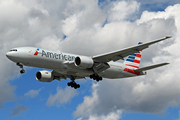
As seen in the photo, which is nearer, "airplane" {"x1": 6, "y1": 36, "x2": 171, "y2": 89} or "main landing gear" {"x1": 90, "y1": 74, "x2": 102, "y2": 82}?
"airplane" {"x1": 6, "y1": 36, "x2": 171, "y2": 89}

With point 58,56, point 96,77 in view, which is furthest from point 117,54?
point 58,56

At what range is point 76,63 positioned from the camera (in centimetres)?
3756

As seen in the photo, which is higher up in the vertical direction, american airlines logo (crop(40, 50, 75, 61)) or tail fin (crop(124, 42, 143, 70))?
tail fin (crop(124, 42, 143, 70))

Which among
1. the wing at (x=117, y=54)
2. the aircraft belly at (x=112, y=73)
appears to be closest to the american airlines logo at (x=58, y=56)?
the wing at (x=117, y=54)

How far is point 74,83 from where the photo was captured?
154 ft

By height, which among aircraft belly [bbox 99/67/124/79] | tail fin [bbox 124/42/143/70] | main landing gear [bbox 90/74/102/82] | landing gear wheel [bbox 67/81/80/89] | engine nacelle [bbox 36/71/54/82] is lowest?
main landing gear [bbox 90/74/102/82]

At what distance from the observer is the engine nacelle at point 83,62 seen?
3712 cm

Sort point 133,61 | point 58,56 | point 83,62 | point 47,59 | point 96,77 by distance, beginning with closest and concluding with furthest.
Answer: point 47,59 < point 58,56 < point 83,62 < point 96,77 < point 133,61

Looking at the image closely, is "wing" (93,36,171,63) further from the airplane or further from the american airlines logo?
the american airlines logo

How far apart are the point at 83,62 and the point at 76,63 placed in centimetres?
111

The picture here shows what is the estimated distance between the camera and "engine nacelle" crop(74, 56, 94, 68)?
37.1m

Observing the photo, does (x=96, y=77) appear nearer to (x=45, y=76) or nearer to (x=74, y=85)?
(x=74, y=85)

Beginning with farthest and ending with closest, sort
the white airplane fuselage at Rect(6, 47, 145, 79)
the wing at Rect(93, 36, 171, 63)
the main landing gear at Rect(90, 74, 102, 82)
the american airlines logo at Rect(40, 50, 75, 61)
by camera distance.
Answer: the main landing gear at Rect(90, 74, 102, 82) < the american airlines logo at Rect(40, 50, 75, 61) < the wing at Rect(93, 36, 171, 63) < the white airplane fuselage at Rect(6, 47, 145, 79)

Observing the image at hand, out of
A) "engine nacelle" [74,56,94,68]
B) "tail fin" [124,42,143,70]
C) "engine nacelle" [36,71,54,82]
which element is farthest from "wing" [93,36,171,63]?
"engine nacelle" [36,71,54,82]
